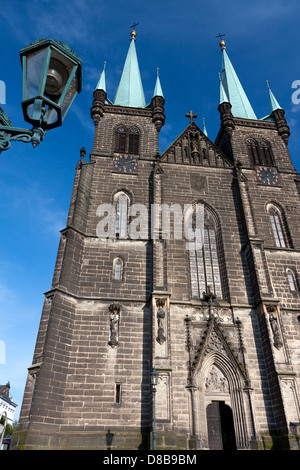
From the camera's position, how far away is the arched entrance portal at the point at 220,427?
13055 millimetres

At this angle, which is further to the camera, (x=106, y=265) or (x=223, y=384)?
(x=106, y=265)

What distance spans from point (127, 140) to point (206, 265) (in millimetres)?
9231

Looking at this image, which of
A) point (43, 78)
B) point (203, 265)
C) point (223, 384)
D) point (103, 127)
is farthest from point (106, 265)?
point (43, 78)

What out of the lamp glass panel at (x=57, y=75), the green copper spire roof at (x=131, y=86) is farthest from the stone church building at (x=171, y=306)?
the lamp glass panel at (x=57, y=75)

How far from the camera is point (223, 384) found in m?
13.5

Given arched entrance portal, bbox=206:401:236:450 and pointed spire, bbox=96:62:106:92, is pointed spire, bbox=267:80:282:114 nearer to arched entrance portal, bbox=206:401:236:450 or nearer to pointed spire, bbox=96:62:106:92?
pointed spire, bbox=96:62:106:92

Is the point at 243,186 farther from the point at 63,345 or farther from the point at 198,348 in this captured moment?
the point at 63,345

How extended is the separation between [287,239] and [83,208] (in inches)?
409

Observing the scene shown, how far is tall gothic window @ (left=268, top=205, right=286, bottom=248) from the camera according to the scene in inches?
704

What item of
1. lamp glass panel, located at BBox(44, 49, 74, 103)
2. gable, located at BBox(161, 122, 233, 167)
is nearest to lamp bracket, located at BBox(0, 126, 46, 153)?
lamp glass panel, located at BBox(44, 49, 74, 103)

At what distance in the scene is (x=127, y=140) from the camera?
68.7 ft

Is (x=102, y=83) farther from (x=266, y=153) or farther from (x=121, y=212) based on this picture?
(x=266, y=153)

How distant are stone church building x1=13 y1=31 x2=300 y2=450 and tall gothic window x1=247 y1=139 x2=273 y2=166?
0.68 ft

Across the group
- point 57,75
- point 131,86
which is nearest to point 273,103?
point 131,86
